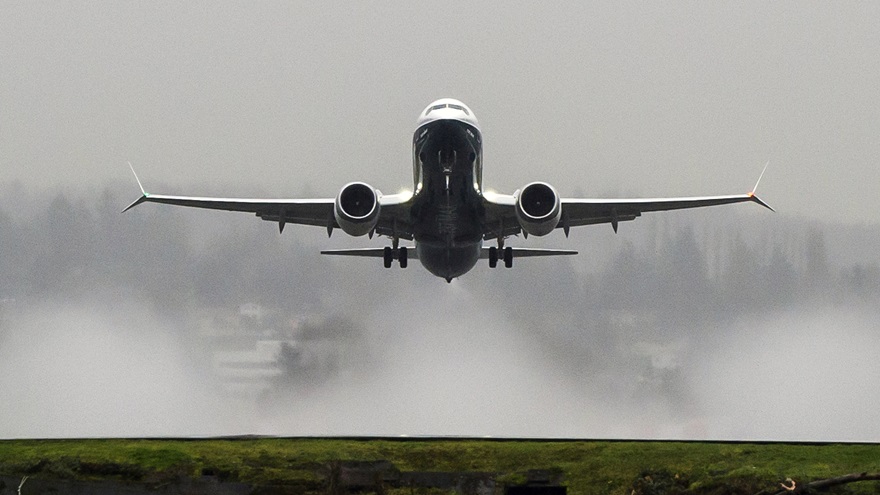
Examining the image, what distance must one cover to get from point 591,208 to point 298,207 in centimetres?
949

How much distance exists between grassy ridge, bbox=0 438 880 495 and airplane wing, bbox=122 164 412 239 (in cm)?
804

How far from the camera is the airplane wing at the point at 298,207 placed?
1479 inches

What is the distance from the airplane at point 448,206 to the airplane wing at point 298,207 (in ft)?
0.10

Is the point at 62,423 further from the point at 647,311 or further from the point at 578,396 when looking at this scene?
the point at 647,311

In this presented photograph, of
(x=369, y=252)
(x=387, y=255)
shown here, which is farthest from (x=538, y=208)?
(x=369, y=252)

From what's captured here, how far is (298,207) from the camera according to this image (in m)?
37.9

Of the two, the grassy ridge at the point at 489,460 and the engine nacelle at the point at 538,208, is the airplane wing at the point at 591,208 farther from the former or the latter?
the grassy ridge at the point at 489,460

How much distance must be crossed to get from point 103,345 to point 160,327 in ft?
9.32

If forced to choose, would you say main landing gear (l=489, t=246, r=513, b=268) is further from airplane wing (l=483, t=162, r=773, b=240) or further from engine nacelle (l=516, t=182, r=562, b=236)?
engine nacelle (l=516, t=182, r=562, b=236)

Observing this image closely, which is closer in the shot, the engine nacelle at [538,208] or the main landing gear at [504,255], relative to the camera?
the engine nacelle at [538,208]

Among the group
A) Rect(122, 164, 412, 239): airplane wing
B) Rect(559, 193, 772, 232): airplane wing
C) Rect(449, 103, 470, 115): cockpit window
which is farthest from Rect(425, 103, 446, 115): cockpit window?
Rect(559, 193, 772, 232): airplane wing

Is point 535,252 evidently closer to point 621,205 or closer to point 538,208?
point 621,205

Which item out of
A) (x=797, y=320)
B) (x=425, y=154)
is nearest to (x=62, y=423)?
(x=425, y=154)

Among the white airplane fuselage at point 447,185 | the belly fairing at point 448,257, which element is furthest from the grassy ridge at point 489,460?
the belly fairing at point 448,257
